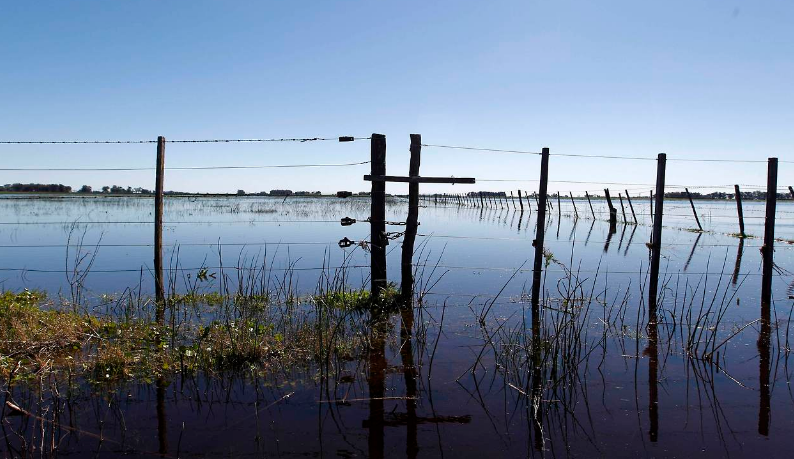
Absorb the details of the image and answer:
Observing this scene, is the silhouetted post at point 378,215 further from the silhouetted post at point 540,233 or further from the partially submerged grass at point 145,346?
the silhouetted post at point 540,233

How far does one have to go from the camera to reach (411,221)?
307 inches

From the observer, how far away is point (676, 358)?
18.2 feet

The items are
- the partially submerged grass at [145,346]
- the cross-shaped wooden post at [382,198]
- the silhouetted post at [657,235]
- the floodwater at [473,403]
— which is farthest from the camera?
the silhouetted post at [657,235]

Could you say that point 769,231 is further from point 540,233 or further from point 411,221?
point 411,221

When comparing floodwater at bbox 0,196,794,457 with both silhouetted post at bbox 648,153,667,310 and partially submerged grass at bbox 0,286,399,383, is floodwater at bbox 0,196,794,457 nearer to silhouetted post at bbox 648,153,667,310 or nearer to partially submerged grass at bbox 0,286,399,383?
partially submerged grass at bbox 0,286,399,383

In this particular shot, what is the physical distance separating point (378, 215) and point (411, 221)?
51 cm

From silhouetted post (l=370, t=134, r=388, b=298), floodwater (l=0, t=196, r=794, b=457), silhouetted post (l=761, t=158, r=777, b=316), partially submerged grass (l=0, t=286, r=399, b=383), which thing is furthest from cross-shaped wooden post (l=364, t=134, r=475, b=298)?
silhouetted post (l=761, t=158, r=777, b=316)

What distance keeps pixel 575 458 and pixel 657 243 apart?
5083 millimetres

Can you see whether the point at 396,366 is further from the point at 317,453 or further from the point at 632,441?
the point at 632,441

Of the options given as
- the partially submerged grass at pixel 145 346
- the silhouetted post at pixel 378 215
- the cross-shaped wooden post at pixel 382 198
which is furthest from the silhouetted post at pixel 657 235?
the partially submerged grass at pixel 145 346

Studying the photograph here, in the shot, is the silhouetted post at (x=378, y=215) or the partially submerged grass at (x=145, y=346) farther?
the silhouetted post at (x=378, y=215)

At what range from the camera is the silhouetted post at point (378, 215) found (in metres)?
7.56

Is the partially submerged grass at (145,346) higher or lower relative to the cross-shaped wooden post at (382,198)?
lower

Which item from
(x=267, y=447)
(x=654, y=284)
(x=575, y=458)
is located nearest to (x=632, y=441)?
(x=575, y=458)
